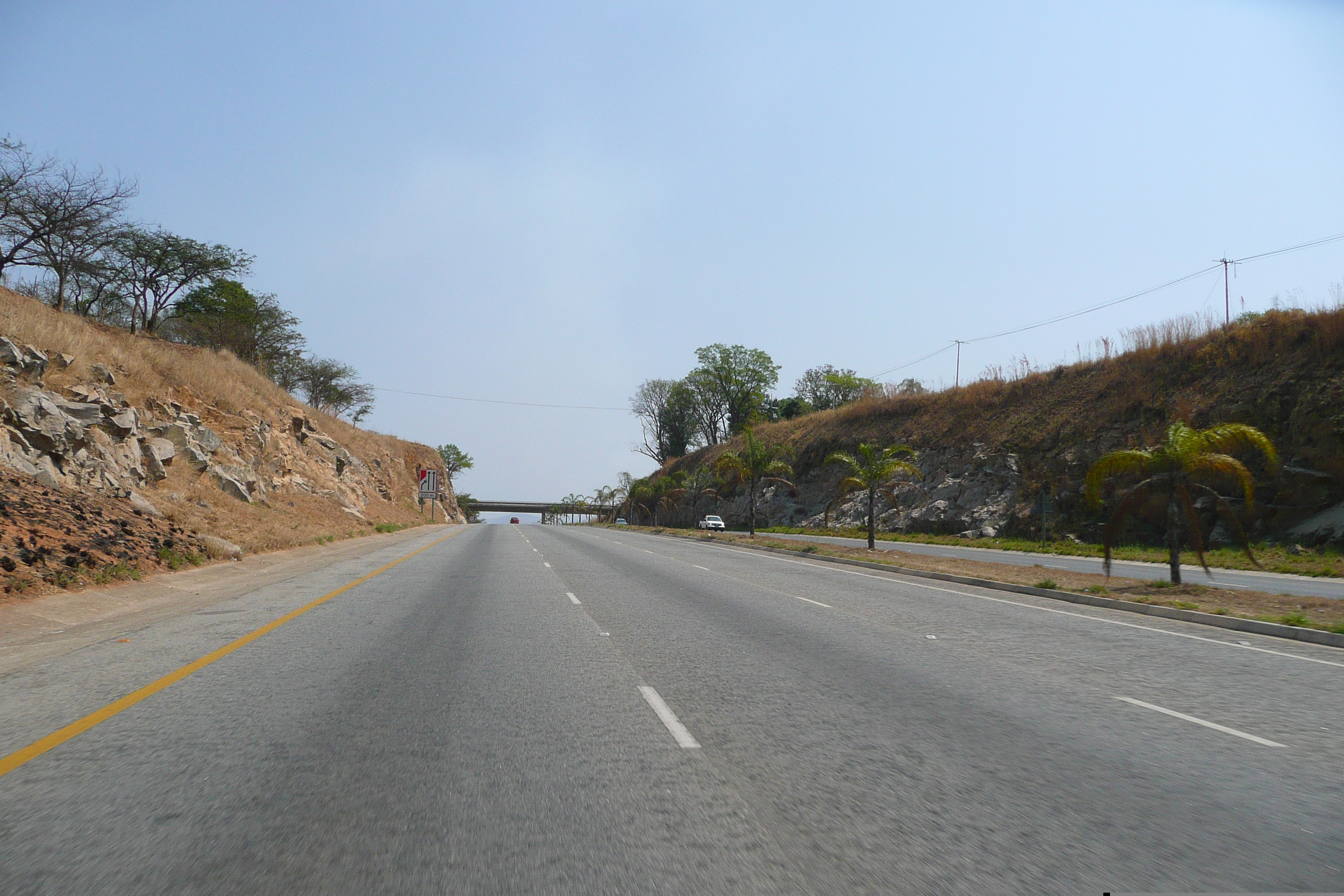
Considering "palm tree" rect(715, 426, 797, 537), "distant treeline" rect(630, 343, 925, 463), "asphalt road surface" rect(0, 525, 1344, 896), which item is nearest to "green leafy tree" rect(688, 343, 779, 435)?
"distant treeline" rect(630, 343, 925, 463)

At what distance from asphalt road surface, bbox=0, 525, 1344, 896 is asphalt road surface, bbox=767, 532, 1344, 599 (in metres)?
8.91

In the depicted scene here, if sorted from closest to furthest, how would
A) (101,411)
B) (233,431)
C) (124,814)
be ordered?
(124,814) < (101,411) < (233,431)

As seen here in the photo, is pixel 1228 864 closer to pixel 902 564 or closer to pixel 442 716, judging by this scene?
pixel 442 716

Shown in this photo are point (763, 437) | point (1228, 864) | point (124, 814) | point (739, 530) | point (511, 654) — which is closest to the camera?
point (1228, 864)

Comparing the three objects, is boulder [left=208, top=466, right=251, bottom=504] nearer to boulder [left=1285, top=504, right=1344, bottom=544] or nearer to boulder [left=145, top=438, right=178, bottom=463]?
boulder [left=145, top=438, right=178, bottom=463]

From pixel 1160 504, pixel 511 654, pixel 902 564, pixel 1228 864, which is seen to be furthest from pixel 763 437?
pixel 1228 864

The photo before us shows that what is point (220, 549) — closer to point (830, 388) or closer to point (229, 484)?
point (229, 484)

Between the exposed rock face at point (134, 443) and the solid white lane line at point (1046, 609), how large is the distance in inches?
701

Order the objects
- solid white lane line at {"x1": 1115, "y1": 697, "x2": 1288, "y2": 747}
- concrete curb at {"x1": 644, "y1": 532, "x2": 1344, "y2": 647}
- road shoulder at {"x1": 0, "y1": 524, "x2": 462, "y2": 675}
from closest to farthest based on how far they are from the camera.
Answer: solid white lane line at {"x1": 1115, "y1": 697, "x2": 1288, "y2": 747}, road shoulder at {"x1": 0, "y1": 524, "x2": 462, "y2": 675}, concrete curb at {"x1": 644, "y1": 532, "x2": 1344, "y2": 647}

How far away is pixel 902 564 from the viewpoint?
2327 cm

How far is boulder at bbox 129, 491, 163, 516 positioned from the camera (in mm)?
19266

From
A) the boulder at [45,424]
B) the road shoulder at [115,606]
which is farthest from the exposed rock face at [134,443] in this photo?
the road shoulder at [115,606]

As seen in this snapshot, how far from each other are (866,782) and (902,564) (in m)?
19.2

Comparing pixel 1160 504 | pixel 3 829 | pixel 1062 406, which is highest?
pixel 1062 406
